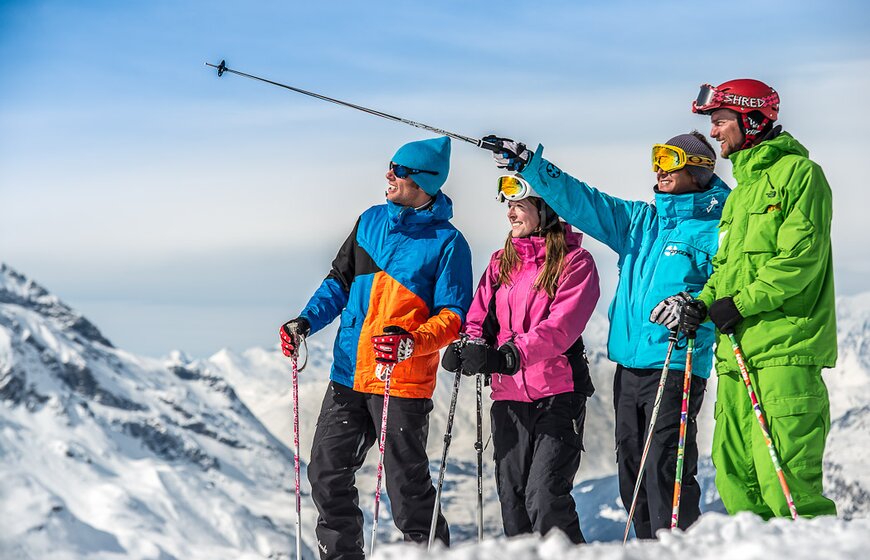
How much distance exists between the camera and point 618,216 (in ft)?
21.4

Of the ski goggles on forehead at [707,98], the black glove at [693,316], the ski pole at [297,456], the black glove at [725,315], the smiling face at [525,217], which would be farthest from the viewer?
the smiling face at [525,217]

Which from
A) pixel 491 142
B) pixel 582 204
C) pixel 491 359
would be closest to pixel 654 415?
pixel 491 359

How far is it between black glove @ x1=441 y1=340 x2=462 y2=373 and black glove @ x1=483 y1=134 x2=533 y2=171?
44.5 inches

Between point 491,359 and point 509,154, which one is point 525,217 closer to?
point 509,154

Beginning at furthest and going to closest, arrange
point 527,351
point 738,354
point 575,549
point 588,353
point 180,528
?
point 180,528, point 588,353, point 527,351, point 738,354, point 575,549

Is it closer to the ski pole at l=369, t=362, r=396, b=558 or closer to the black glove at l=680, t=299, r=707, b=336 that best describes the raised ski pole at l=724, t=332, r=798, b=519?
the black glove at l=680, t=299, r=707, b=336

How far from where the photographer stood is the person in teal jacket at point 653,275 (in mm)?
5855

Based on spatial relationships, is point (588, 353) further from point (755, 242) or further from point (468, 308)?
point (755, 242)

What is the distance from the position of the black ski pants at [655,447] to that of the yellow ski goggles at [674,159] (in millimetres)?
1220

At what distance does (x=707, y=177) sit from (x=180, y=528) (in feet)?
648

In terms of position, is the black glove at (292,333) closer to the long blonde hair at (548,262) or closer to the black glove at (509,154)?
the long blonde hair at (548,262)

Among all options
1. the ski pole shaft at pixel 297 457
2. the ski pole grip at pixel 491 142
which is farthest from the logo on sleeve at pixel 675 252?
Answer: the ski pole shaft at pixel 297 457

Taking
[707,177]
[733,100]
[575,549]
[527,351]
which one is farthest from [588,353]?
[575,549]

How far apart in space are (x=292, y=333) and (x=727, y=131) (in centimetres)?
293
